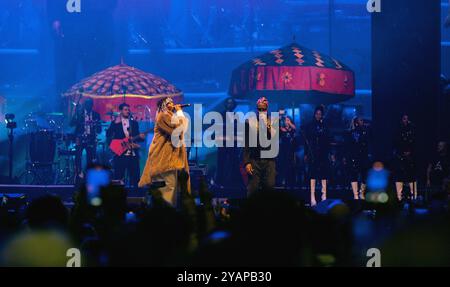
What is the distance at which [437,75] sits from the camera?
13.2 m

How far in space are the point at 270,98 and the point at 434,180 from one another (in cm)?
392

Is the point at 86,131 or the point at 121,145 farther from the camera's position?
the point at 86,131

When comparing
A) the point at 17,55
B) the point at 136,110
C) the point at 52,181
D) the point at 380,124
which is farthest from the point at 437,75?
the point at 17,55

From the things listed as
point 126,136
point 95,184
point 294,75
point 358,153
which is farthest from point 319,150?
point 95,184

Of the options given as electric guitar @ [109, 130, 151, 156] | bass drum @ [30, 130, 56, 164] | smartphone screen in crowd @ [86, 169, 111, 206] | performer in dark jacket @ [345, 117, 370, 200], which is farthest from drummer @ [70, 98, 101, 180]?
smartphone screen in crowd @ [86, 169, 111, 206]

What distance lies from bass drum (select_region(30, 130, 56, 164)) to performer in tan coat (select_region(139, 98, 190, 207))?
5.11 meters

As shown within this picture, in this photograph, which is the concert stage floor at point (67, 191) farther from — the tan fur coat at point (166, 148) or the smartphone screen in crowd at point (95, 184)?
the smartphone screen in crowd at point (95, 184)

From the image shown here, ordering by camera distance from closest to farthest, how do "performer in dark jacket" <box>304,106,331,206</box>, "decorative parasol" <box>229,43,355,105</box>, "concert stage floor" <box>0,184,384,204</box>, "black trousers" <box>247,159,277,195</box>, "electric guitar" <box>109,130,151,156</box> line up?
1. "black trousers" <box>247,159,277,195</box>
2. "performer in dark jacket" <box>304,106,331,206</box>
3. "concert stage floor" <box>0,184,384,204</box>
4. "decorative parasol" <box>229,43,355,105</box>
5. "electric guitar" <box>109,130,151,156</box>

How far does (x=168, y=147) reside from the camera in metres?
10.9

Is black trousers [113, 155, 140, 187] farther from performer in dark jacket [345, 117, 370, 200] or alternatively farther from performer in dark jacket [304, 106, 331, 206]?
performer in dark jacket [345, 117, 370, 200]

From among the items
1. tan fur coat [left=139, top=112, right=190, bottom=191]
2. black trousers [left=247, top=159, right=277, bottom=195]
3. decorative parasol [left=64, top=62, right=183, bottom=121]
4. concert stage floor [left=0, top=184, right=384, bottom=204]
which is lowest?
concert stage floor [left=0, top=184, right=384, bottom=204]

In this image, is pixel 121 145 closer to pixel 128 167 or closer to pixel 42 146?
pixel 128 167

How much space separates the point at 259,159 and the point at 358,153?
11.2 ft

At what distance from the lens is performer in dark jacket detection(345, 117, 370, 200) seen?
13.1 metres
